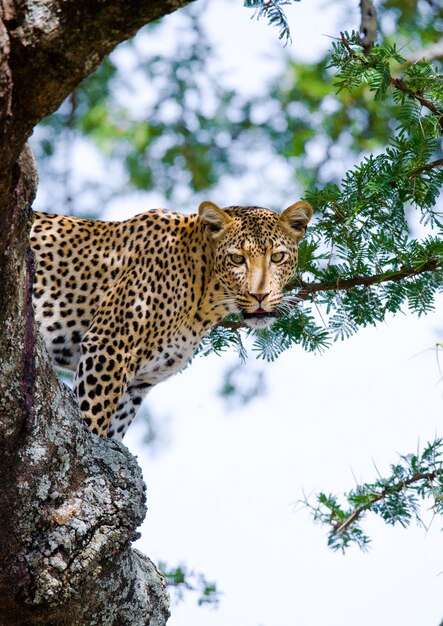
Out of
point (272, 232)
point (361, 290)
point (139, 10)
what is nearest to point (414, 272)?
point (361, 290)

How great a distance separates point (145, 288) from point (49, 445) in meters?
3.31

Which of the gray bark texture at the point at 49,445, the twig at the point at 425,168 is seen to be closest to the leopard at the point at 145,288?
the twig at the point at 425,168

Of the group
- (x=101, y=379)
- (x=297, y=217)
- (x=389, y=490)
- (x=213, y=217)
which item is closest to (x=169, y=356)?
(x=101, y=379)

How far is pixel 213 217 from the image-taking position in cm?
742

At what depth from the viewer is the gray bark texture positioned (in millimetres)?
2732

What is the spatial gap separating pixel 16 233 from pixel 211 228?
4329 mm

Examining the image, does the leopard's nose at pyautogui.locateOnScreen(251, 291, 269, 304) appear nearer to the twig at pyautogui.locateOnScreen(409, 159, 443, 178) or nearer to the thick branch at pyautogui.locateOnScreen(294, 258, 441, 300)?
the thick branch at pyautogui.locateOnScreen(294, 258, 441, 300)

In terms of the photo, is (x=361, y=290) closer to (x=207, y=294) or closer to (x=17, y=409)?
(x=207, y=294)

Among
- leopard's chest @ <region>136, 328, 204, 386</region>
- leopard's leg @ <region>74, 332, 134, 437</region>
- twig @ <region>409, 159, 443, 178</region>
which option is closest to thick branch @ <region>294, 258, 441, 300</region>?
twig @ <region>409, 159, 443, 178</region>

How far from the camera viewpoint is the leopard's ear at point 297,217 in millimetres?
7309

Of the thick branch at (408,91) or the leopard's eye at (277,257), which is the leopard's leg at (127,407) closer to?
the leopard's eye at (277,257)

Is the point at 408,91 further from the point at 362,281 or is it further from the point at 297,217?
the point at 297,217

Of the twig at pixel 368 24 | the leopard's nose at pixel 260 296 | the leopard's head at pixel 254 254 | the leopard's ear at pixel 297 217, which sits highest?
the twig at pixel 368 24

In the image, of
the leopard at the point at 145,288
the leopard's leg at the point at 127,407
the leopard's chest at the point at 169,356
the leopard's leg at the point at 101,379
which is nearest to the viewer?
the leopard's leg at the point at 101,379
